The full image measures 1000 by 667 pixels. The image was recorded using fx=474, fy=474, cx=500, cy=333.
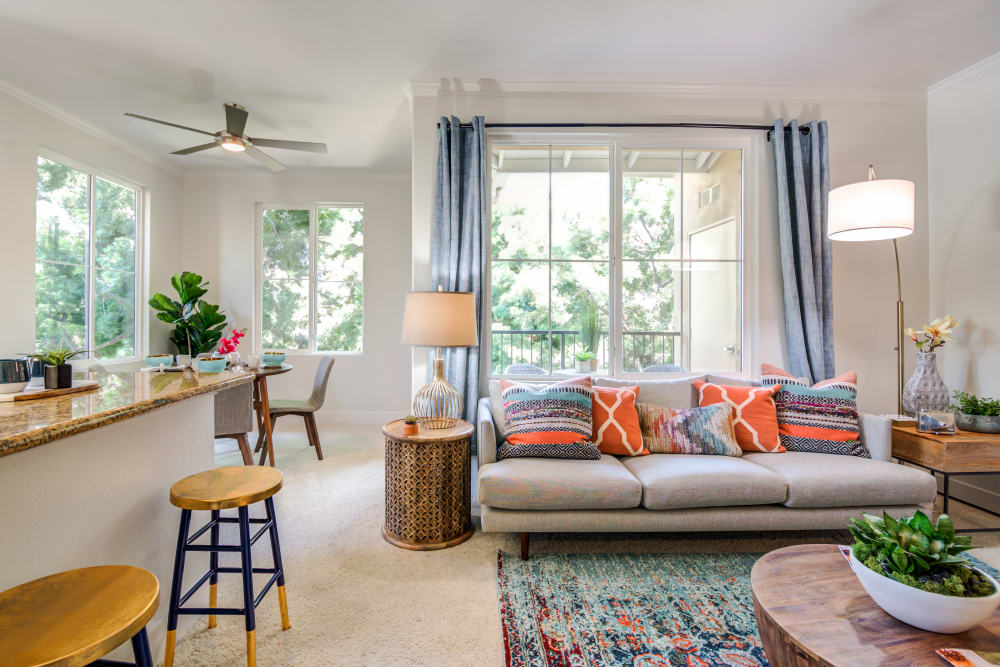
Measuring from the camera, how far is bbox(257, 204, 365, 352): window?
5.39 meters

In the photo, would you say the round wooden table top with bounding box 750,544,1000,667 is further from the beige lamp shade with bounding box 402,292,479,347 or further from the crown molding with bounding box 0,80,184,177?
the crown molding with bounding box 0,80,184,177

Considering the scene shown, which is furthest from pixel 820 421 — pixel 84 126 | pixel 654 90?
pixel 84 126

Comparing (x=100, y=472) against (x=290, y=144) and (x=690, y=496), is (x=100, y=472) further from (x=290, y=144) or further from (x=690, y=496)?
(x=290, y=144)

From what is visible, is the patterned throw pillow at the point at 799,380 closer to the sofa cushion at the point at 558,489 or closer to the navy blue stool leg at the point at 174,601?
the sofa cushion at the point at 558,489

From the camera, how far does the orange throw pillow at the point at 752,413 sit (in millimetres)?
2674

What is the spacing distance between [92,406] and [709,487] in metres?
2.36

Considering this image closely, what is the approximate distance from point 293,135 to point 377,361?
242cm

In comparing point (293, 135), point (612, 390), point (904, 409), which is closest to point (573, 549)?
point (612, 390)

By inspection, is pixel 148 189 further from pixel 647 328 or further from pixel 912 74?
pixel 912 74

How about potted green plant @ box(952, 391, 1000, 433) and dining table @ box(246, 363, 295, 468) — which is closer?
potted green plant @ box(952, 391, 1000, 433)

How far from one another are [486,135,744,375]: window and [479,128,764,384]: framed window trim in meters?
A: 0.02

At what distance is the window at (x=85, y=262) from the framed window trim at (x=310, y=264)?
1.09 m

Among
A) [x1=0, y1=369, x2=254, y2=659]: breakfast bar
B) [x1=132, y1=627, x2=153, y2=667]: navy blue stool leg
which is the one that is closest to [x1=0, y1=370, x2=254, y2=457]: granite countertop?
[x1=0, y1=369, x2=254, y2=659]: breakfast bar

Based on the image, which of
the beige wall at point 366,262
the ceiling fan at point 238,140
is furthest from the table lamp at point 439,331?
the beige wall at point 366,262
